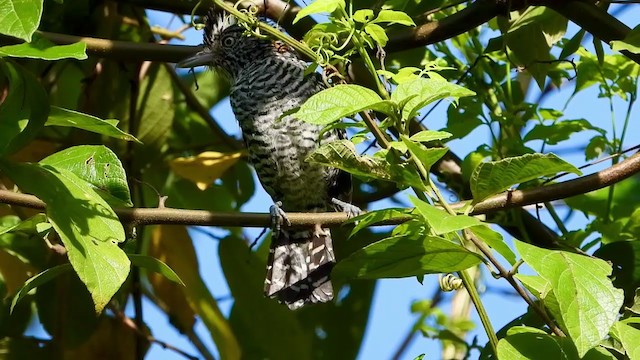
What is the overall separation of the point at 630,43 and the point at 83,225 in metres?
1.06

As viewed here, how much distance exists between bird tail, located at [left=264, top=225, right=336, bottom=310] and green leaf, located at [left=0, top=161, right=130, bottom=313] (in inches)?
47.7

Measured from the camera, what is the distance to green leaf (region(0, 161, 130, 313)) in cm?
140

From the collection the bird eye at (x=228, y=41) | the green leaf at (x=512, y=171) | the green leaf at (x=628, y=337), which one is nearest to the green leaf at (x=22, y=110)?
the green leaf at (x=512, y=171)

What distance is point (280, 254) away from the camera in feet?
9.25

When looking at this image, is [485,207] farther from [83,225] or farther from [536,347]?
[83,225]

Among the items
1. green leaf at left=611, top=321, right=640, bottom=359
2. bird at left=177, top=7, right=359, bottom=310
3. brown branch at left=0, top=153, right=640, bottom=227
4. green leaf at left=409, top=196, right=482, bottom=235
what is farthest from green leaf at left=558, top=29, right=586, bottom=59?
green leaf at left=409, top=196, right=482, bottom=235

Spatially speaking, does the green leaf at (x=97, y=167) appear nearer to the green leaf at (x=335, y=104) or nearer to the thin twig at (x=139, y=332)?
the green leaf at (x=335, y=104)

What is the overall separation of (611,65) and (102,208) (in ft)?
4.67

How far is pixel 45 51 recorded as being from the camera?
1442 mm

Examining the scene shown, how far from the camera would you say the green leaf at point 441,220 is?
1231mm

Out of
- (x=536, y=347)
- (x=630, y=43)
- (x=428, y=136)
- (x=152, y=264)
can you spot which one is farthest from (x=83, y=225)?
(x=630, y=43)

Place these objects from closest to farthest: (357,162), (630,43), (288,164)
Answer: (357,162) → (630,43) → (288,164)

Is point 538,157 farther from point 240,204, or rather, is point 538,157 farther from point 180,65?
point 240,204

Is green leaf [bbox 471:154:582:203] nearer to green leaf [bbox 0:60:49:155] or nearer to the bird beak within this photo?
green leaf [bbox 0:60:49:155]
